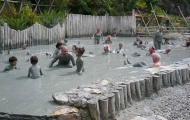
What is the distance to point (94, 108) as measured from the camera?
603 cm

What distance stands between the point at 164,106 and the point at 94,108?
2.54 m

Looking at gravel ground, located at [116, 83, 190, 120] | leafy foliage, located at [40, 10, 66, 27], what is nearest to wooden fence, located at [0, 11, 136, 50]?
leafy foliage, located at [40, 10, 66, 27]

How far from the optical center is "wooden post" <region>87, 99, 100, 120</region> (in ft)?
19.7

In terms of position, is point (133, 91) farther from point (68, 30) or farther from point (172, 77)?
point (68, 30)

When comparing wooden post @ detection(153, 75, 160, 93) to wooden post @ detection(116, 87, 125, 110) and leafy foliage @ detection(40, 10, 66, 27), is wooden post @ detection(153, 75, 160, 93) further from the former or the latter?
leafy foliage @ detection(40, 10, 66, 27)

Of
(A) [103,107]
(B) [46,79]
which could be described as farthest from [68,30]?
(A) [103,107]

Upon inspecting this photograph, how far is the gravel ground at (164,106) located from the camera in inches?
279

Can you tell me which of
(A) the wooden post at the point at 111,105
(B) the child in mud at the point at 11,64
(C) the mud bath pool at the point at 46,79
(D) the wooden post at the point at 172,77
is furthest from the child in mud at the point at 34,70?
(D) the wooden post at the point at 172,77

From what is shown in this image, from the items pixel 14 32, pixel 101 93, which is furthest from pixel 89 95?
pixel 14 32

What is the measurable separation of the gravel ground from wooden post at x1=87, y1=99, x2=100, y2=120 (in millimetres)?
744

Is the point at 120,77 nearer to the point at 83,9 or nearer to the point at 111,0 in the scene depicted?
the point at 83,9

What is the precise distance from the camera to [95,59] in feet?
41.0

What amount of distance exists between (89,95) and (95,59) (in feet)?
20.3

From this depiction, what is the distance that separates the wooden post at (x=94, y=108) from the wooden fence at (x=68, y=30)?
9018mm
